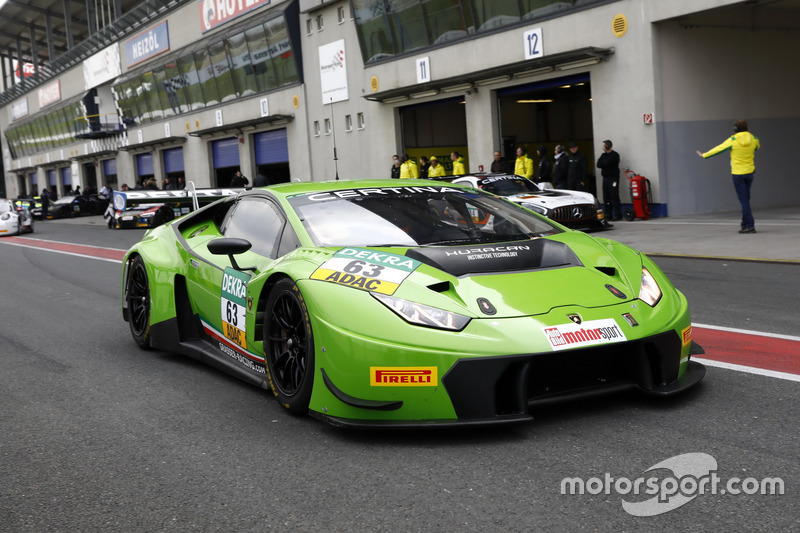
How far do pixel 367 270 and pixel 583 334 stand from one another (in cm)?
107

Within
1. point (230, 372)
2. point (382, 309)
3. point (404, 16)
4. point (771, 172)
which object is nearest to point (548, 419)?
point (382, 309)

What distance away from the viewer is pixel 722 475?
3.24 m

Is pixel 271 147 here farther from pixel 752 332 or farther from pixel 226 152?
pixel 752 332

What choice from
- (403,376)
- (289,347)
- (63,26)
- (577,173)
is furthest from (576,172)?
(63,26)

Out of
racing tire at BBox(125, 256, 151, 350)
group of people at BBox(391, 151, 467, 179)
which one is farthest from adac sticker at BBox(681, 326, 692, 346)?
group of people at BBox(391, 151, 467, 179)

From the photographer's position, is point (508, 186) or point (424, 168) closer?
point (508, 186)

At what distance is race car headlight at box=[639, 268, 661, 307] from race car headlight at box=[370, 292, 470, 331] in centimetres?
97

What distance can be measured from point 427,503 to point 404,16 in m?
25.0

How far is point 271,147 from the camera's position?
35.8 m

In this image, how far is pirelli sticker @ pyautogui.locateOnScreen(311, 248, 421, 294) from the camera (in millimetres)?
4086

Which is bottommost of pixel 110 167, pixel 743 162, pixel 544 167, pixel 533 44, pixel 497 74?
pixel 743 162

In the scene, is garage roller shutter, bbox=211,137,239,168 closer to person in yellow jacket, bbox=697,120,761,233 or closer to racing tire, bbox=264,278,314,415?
person in yellow jacket, bbox=697,120,761,233

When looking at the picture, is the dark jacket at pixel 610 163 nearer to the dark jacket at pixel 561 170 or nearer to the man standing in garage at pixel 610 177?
the man standing in garage at pixel 610 177

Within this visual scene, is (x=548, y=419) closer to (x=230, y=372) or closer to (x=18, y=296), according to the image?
(x=230, y=372)
